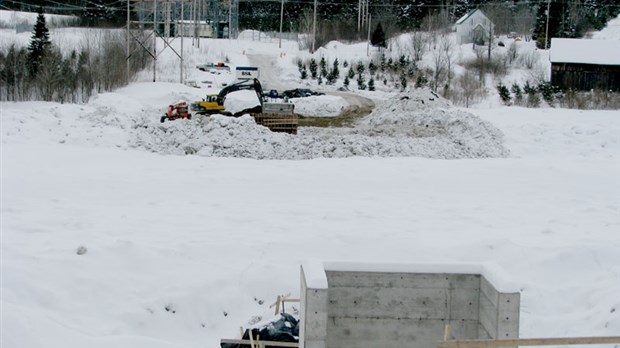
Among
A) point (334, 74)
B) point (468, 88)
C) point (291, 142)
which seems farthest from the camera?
point (334, 74)

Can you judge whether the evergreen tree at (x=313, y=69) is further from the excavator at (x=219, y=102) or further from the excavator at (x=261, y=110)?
the excavator at (x=219, y=102)

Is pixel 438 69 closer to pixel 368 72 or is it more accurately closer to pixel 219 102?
pixel 368 72

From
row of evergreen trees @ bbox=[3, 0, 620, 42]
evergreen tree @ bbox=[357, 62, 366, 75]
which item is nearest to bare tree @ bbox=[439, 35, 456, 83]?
evergreen tree @ bbox=[357, 62, 366, 75]

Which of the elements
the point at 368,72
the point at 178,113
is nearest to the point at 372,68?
the point at 368,72

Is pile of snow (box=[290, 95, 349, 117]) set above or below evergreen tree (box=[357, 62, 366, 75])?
below

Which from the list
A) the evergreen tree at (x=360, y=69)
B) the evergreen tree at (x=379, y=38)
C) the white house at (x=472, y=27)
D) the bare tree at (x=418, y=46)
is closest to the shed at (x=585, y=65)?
the bare tree at (x=418, y=46)

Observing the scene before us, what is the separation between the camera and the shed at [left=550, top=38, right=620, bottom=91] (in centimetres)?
4572

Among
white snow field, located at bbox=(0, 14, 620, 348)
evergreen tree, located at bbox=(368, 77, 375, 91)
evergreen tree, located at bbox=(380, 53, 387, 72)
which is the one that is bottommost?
white snow field, located at bbox=(0, 14, 620, 348)

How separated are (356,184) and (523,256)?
6026 mm

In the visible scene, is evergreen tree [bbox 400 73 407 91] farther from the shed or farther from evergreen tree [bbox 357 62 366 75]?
the shed

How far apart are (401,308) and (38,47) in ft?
107

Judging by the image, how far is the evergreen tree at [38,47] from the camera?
34.5 meters

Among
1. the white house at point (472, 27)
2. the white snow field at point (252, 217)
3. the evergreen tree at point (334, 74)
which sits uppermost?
the white house at point (472, 27)

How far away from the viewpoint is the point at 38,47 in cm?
3697
